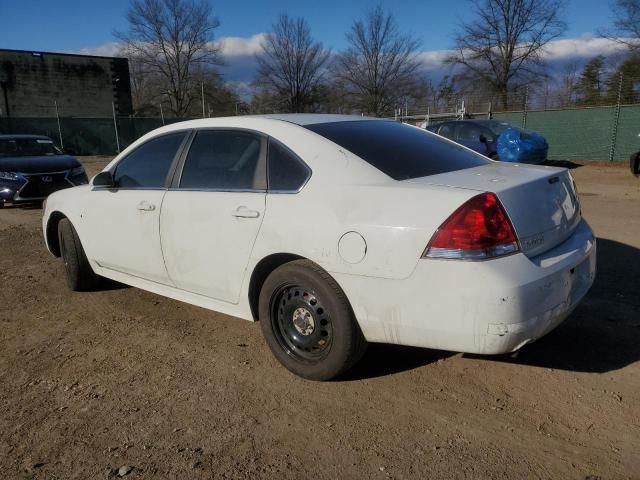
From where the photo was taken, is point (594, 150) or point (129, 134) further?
point (129, 134)

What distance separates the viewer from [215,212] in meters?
3.38

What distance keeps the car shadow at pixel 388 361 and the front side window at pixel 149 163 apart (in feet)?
6.39

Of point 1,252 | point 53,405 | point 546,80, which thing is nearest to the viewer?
point 53,405

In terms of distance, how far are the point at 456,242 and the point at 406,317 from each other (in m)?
0.46

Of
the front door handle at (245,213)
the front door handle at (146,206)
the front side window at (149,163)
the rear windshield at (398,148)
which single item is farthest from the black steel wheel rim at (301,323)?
the front side window at (149,163)

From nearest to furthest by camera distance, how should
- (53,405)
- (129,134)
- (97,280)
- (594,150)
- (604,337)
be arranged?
1. (53,405)
2. (604,337)
3. (97,280)
4. (594,150)
5. (129,134)

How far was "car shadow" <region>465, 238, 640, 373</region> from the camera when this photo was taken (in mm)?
3262

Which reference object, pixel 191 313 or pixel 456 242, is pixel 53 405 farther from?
pixel 456 242

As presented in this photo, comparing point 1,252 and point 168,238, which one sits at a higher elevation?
point 168,238

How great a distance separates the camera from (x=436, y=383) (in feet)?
10.1

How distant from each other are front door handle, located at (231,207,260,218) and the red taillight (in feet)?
3.69

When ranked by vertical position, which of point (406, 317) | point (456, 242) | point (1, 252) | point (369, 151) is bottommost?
point (1, 252)

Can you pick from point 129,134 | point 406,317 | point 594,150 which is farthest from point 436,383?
point 129,134

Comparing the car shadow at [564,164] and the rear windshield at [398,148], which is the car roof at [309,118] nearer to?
the rear windshield at [398,148]
